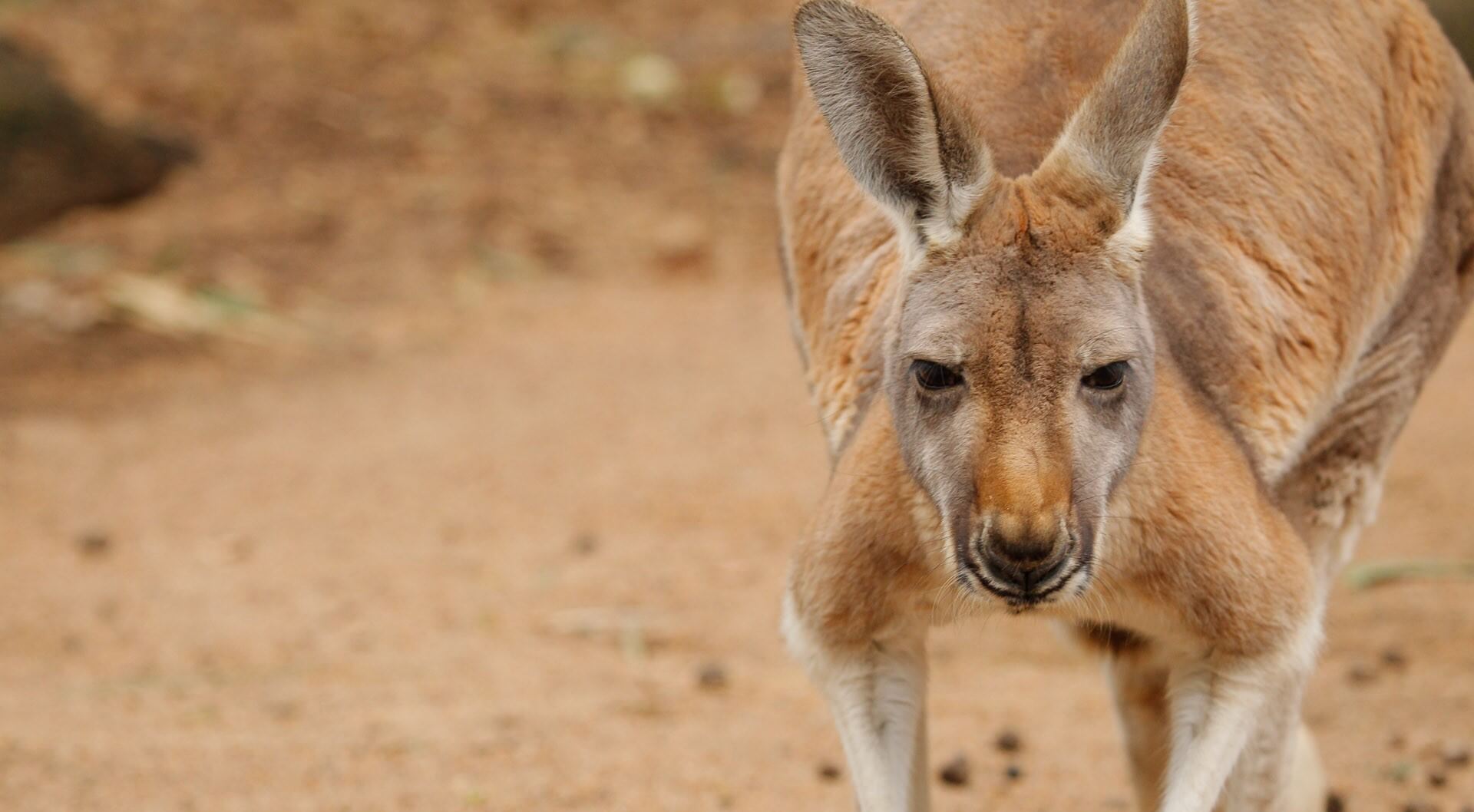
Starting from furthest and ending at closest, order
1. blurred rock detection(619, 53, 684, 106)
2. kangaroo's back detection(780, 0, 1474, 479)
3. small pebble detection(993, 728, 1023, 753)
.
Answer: blurred rock detection(619, 53, 684, 106), small pebble detection(993, 728, 1023, 753), kangaroo's back detection(780, 0, 1474, 479)

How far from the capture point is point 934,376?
292 cm

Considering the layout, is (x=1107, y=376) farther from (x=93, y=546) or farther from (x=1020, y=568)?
(x=93, y=546)

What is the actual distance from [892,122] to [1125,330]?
0.50 metres

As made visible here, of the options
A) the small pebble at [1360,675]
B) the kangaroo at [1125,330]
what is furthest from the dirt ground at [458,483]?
the kangaroo at [1125,330]

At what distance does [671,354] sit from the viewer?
8688 mm

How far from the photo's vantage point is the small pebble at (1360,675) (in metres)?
5.17

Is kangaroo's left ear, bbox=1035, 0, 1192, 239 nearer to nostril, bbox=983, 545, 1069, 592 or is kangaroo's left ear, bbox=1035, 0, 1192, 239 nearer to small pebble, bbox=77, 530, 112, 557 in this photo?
nostril, bbox=983, 545, 1069, 592

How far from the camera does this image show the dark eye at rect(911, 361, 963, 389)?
2902mm

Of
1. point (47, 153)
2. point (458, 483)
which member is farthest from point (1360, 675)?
point (47, 153)

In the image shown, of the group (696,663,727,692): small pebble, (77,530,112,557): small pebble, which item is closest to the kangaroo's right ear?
(696,663,727,692): small pebble

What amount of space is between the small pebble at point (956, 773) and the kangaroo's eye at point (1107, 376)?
1744 mm

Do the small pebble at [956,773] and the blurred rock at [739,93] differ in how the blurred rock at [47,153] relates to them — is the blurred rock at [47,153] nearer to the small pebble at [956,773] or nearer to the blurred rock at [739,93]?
the blurred rock at [739,93]

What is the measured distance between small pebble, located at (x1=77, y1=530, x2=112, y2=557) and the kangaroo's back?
130 inches

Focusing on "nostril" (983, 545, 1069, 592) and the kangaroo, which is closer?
"nostril" (983, 545, 1069, 592)
